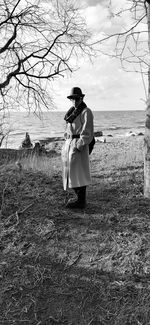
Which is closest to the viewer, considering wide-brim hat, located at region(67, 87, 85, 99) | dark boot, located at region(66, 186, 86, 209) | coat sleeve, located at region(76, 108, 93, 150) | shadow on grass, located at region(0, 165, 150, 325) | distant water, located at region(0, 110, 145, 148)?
shadow on grass, located at region(0, 165, 150, 325)

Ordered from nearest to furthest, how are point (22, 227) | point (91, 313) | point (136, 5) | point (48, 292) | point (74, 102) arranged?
point (91, 313)
point (48, 292)
point (22, 227)
point (74, 102)
point (136, 5)

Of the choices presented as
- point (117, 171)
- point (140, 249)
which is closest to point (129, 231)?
point (140, 249)

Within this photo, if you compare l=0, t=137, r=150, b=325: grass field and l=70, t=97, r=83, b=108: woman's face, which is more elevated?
l=70, t=97, r=83, b=108: woman's face

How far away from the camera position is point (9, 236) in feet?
11.5

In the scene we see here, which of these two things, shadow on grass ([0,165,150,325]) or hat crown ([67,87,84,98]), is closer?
shadow on grass ([0,165,150,325])

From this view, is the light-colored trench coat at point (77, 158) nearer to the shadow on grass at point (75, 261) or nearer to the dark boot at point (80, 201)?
the dark boot at point (80, 201)

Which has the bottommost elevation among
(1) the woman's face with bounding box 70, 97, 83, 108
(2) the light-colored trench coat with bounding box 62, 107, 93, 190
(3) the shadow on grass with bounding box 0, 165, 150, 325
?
(3) the shadow on grass with bounding box 0, 165, 150, 325

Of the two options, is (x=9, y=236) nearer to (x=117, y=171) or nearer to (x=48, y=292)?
(x=48, y=292)

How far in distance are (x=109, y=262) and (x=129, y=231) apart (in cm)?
67

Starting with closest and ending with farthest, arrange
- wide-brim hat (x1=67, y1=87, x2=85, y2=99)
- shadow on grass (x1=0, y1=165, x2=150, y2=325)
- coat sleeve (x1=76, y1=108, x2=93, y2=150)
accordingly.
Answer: shadow on grass (x1=0, y1=165, x2=150, y2=325) → coat sleeve (x1=76, y1=108, x2=93, y2=150) → wide-brim hat (x1=67, y1=87, x2=85, y2=99)

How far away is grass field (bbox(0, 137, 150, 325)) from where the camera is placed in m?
2.32

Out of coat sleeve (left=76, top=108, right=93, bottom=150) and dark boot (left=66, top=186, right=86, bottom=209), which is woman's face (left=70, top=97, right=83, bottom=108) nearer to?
coat sleeve (left=76, top=108, right=93, bottom=150)

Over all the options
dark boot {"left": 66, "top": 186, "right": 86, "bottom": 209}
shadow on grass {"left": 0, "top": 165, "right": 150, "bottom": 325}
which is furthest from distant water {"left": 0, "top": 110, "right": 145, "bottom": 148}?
shadow on grass {"left": 0, "top": 165, "right": 150, "bottom": 325}

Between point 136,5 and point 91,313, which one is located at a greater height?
point 136,5
